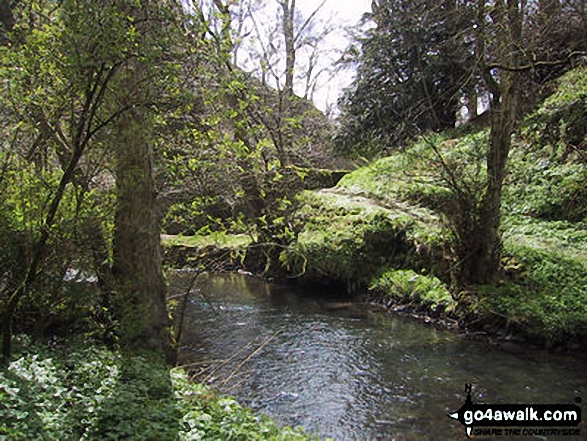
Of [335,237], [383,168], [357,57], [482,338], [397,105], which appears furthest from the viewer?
[357,57]

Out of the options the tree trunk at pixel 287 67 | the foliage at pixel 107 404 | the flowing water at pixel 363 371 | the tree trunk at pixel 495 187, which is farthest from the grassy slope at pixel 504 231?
the foliage at pixel 107 404

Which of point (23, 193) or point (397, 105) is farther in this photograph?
point (397, 105)

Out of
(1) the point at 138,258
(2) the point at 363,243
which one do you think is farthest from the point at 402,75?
(1) the point at 138,258

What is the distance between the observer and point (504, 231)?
8.38 m

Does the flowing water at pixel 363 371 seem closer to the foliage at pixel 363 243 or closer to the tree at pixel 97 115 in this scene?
the tree at pixel 97 115

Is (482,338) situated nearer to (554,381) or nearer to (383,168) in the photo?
(554,381)

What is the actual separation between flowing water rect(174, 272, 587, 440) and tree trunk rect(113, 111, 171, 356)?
65 cm

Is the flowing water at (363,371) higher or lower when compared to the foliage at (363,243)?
lower

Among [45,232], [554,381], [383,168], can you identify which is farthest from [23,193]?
[383,168]

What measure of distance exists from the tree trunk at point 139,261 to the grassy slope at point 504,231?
10.5 ft

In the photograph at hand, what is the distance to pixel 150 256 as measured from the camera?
561cm

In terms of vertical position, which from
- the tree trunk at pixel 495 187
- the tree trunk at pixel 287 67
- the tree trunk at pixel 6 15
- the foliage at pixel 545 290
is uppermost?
the tree trunk at pixel 287 67

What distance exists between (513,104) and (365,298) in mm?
5011

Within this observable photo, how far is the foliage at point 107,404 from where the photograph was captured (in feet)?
9.92
